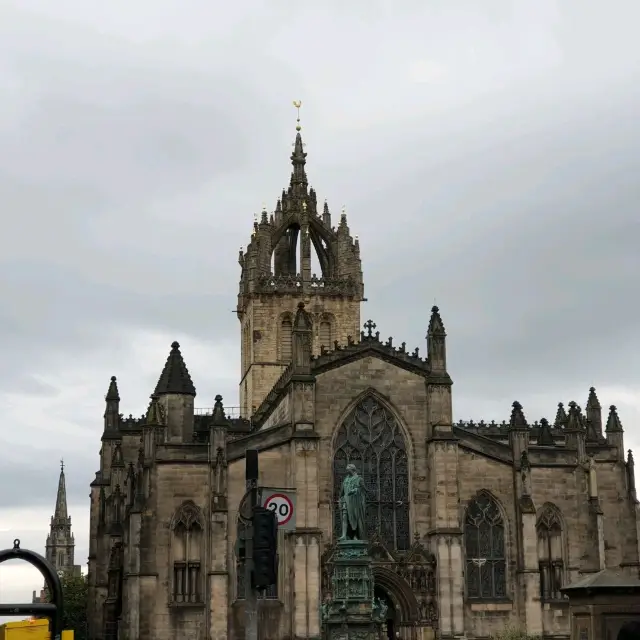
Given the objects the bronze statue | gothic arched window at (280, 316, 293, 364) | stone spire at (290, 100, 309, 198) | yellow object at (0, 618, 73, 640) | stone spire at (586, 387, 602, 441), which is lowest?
yellow object at (0, 618, 73, 640)

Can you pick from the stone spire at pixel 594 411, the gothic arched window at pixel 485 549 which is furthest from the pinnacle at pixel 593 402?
the gothic arched window at pixel 485 549

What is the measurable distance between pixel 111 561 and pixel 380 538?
560 inches

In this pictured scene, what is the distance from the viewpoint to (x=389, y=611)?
1956 inches

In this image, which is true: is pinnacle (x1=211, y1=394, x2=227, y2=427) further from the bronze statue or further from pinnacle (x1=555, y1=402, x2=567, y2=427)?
pinnacle (x1=555, y1=402, x2=567, y2=427)

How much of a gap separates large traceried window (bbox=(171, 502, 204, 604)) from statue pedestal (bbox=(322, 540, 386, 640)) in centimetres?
969

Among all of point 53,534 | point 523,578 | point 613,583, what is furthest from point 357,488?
point 53,534

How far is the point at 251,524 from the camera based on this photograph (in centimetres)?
1479

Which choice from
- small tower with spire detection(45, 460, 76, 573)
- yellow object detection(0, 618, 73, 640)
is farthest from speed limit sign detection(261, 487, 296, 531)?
small tower with spire detection(45, 460, 76, 573)

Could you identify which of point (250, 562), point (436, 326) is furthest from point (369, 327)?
point (250, 562)

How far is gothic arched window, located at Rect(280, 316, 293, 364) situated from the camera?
74.3 meters

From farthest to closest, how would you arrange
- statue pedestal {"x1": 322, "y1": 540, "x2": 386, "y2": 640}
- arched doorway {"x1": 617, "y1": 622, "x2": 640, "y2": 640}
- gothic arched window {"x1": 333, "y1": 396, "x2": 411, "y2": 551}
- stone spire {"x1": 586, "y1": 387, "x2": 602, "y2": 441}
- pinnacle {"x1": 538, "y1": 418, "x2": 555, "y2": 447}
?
stone spire {"x1": 586, "y1": 387, "x2": 602, "y2": 441} → pinnacle {"x1": 538, "y1": 418, "x2": 555, "y2": 447} → gothic arched window {"x1": 333, "y1": 396, "x2": 411, "y2": 551} → statue pedestal {"x1": 322, "y1": 540, "x2": 386, "y2": 640} → arched doorway {"x1": 617, "y1": 622, "x2": 640, "y2": 640}

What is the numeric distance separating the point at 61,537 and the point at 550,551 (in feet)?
391

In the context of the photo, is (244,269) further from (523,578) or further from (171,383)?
(523,578)

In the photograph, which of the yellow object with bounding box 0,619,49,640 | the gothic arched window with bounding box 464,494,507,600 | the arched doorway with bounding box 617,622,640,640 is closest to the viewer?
the yellow object with bounding box 0,619,49,640
